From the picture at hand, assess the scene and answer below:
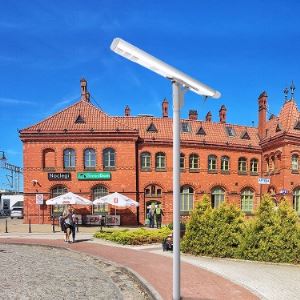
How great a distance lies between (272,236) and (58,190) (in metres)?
23.4

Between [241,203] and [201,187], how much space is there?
4.41m

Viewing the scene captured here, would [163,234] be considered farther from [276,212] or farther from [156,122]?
[156,122]

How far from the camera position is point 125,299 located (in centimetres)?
901

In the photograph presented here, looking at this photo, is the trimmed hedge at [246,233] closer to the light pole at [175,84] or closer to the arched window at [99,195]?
the light pole at [175,84]

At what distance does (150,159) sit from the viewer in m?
35.6

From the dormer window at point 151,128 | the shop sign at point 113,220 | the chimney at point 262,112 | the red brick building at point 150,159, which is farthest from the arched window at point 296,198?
the shop sign at point 113,220

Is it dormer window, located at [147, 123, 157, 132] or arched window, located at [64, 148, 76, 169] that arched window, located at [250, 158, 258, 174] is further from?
arched window, located at [64, 148, 76, 169]

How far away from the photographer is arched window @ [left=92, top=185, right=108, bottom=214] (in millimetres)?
33500

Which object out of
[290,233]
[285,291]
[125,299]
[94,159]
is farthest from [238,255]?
[94,159]

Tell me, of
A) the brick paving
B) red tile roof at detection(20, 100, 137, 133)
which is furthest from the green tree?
red tile roof at detection(20, 100, 137, 133)

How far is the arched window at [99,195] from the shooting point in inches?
1319

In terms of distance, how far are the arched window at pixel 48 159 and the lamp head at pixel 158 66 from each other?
1129 inches

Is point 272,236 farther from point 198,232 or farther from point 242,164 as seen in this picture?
point 242,164

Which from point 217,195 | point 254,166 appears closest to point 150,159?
point 217,195
